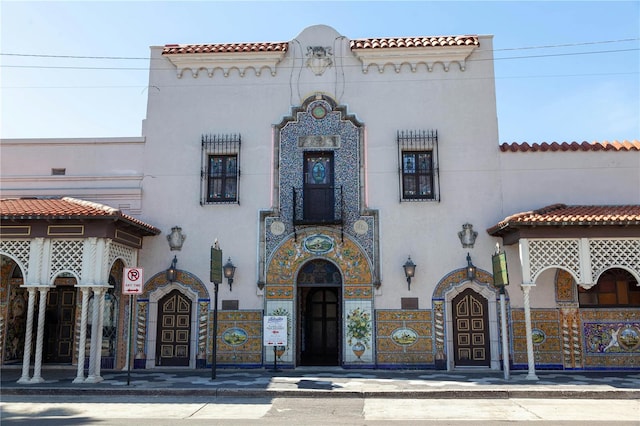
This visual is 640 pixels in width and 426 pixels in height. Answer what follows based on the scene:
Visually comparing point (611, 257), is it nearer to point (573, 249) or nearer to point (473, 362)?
point (573, 249)

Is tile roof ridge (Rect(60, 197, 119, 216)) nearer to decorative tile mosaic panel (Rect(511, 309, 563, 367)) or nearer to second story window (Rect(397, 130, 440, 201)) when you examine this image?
second story window (Rect(397, 130, 440, 201))

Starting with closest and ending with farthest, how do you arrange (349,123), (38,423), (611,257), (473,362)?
(38,423) < (611,257) < (473,362) < (349,123)

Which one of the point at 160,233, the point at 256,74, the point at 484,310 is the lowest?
the point at 484,310

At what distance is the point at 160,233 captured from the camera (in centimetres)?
1468

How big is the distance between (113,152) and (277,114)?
4.69m

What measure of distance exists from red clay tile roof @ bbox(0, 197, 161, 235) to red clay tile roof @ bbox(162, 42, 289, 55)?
16.1ft

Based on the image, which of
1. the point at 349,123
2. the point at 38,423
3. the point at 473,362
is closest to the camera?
the point at 38,423

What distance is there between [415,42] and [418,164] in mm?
3383

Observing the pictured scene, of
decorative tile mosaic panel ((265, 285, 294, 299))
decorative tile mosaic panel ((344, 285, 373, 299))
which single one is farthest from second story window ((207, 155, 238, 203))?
decorative tile mosaic panel ((344, 285, 373, 299))

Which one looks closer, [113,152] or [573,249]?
[573,249]

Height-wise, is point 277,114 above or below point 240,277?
above

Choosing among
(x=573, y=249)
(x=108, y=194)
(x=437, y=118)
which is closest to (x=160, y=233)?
(x=108, y=194)

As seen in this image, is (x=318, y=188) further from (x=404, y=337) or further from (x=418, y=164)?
(x=404, y=337)

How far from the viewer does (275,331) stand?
1334 cm
